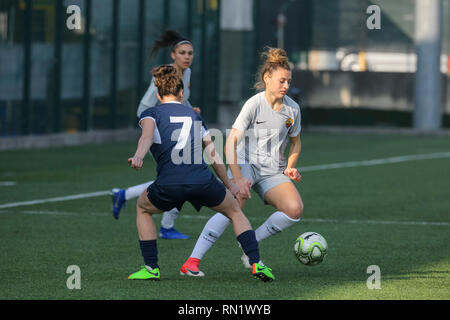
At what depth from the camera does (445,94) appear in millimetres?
36000

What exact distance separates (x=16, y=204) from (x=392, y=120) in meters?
24.8

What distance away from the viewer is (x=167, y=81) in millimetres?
7629

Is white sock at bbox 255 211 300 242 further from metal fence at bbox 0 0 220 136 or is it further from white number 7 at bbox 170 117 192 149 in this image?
metal fence at bbox 0 0 220 136

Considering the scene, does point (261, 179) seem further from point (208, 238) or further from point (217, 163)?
point (217, 163)

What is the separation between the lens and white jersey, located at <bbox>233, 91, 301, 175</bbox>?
8.35 m

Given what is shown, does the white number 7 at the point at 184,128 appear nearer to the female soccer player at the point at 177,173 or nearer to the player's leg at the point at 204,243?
the female soccer player at the point at 177,173

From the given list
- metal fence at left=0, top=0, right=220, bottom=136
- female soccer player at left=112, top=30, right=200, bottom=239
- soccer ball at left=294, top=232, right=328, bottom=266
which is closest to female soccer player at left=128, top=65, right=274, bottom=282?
soccer ball at left=294, top=232, right=328, bottom=266

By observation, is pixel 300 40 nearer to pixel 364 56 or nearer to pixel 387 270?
pixel 364 56

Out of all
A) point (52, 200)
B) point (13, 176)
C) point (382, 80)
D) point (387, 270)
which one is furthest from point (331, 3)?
point (387, 270)

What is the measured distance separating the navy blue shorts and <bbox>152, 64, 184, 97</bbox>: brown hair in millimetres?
690

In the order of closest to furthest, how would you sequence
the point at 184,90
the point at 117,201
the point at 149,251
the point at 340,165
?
the point at 149,251 → the point at 184,90 → the point at 117,201 → the point at 340,165

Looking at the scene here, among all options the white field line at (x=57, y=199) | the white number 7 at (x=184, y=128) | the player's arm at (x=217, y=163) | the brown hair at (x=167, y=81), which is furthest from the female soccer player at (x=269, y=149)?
the white field line at (x=57, y=199)

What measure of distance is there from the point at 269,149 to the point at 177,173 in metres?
1.25

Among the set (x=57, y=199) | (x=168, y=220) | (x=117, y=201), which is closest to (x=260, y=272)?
(x=168, y=220)
